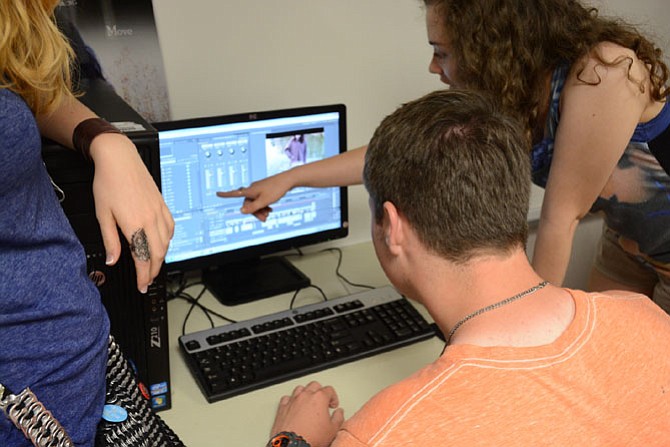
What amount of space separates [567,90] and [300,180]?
0.59 metres

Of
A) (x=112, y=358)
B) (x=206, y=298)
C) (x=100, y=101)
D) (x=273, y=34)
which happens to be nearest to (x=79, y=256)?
(x=112, y=358)

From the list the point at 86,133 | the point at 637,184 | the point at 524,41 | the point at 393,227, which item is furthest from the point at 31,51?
the point at 637,184

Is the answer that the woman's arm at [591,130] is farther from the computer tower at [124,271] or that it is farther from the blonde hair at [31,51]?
the blonde hair at [31,51]

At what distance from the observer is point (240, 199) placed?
1554mm

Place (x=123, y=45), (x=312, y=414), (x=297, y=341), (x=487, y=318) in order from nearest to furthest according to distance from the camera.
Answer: (x=487, y=318) < (x=312, y=414) < (x=297, y=341) < (x=123, y=45)

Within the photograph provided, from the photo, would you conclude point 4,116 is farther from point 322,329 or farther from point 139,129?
point 322,329

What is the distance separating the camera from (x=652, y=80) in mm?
1274

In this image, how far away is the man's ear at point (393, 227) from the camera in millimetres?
911

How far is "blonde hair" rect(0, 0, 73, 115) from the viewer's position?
2.11 ft

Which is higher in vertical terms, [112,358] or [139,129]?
[139,129]

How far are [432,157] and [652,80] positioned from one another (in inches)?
25.3

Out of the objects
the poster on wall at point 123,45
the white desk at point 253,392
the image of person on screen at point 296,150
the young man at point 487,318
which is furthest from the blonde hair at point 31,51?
the image of person on screen at point 296,150

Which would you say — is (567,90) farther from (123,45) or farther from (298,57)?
(123,45)

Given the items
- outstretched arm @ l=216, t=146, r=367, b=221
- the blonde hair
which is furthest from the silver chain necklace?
outstretched arm @ l=216, t=146, r=367, b=221
